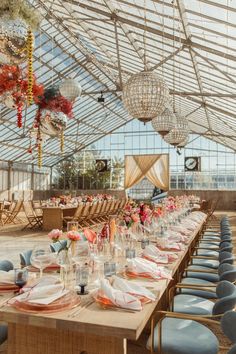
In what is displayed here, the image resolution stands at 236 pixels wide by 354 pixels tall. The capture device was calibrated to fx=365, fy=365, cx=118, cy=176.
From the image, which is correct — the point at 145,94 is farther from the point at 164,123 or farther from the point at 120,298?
the point at 120,298

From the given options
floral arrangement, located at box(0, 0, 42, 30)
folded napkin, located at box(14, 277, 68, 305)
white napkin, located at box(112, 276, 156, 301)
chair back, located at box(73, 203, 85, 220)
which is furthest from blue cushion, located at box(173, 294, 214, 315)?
chair back, located at box(73, 203, 85, 220)

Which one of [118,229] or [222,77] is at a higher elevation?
[222,77]

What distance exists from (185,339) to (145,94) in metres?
2.50

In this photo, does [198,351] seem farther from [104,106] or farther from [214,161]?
[214,161]

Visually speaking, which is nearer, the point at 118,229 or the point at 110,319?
the point at 110,319

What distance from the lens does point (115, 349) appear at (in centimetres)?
192

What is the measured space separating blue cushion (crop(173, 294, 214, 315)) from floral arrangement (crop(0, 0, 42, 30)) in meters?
2.90

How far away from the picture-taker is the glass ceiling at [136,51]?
6.12 metres

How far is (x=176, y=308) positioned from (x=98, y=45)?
9.86 m

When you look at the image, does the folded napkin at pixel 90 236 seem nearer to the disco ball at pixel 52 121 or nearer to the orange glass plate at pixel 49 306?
the orange glass plate at pixel 49 306

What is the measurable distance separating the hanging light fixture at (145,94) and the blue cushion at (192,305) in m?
1.96

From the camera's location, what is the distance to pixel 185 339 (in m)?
2.29

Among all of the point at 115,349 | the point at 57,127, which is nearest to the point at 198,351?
the point at 115,349

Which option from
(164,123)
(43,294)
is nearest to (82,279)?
(43,294)
